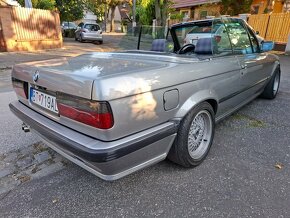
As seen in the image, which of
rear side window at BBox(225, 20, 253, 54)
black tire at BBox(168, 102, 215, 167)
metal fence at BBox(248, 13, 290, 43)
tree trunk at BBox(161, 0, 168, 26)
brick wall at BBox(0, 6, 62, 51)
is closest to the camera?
black tire at BBox(168, 102, 215, 167)

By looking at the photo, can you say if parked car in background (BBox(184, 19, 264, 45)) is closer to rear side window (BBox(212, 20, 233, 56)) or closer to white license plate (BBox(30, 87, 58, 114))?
rear side window (BBox(212, 20, 233, 56))

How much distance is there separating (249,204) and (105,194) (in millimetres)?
1304

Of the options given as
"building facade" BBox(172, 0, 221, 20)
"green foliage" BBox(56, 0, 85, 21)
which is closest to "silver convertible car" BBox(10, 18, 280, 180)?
"building facade" BBox(172, 0, 221, 20)

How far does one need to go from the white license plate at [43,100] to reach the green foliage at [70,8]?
2129 centimetres

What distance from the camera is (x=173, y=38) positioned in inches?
159

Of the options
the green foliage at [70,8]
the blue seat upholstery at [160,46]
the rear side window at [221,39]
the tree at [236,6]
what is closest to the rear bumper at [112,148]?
the rear side window at [221,39]

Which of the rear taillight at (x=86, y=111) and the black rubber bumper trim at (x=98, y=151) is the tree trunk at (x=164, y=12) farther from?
the rear taillight at (x=86, y=111)

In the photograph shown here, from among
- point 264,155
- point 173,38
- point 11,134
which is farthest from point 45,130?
point 173,38

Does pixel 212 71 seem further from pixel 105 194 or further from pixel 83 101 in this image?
pixel 105 194

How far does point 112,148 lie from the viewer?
5.60 feet

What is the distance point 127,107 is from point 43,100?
35.6 inches

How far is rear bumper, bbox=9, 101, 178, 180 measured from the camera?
1717 millimetres

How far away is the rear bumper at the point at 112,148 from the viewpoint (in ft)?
5.63

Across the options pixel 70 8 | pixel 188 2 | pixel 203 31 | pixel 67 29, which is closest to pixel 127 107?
pixel 203 31
